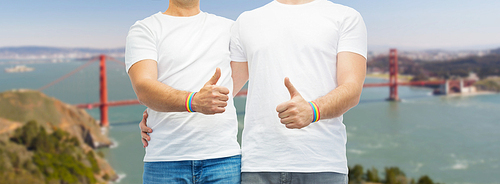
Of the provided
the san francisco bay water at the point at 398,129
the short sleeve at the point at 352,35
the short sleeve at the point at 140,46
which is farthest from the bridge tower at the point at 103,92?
the short sleeve at the point at 352,35

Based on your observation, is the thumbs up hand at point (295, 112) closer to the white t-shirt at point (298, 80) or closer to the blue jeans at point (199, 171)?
the white t-shirt at point (298, 80)

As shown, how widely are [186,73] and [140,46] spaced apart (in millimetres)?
159

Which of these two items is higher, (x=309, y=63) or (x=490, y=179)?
→ (x=309, y=63)

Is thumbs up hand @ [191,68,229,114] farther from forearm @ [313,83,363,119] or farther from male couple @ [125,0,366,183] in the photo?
forearm @ [313,83,363,119]

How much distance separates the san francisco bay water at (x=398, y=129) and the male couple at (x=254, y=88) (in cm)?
2779

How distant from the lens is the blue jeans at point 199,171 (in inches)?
42.8

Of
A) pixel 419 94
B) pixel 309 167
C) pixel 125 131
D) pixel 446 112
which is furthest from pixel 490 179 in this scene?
pixel 309 167

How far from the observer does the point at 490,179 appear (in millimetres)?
30891

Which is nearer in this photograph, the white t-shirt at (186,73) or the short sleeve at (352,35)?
the short sleeve at (352,35)

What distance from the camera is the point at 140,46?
1.13 meters

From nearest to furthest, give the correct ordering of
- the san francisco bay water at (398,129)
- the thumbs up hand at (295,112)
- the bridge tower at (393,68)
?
1. the thumbs up hand at (295,112)
2. the bridge tower at (393,68)
3. the san francisco bay water at (398,129)

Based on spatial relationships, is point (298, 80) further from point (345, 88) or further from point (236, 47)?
point (236, 47)

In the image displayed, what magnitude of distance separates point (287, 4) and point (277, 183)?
49 centimetres

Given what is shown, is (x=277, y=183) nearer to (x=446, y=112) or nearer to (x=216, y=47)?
(x=216, y=47)
